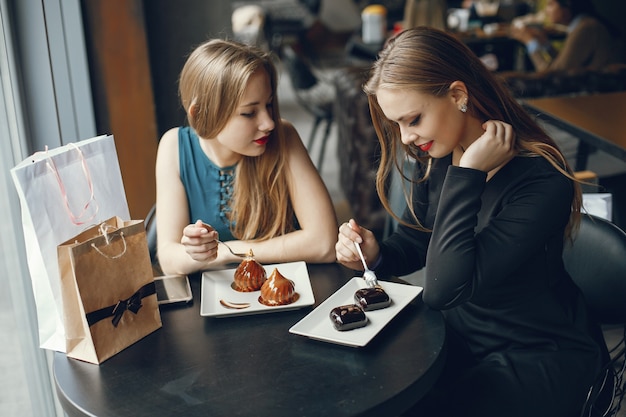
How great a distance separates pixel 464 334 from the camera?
4.74ft

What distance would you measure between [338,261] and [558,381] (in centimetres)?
50

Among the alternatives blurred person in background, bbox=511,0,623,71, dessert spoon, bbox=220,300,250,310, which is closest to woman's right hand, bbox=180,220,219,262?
dessert spoon, bbox=220,300,250,310

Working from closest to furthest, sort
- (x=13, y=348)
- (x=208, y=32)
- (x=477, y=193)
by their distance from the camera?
(x=477, y=193)
(x=13, y=348)
(x=208, y=32)

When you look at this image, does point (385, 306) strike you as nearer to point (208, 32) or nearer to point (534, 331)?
point (534, 331)

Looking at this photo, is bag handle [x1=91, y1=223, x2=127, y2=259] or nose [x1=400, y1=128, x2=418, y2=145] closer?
bag handle [x1=91, y1=223, x2=127, y2=259]

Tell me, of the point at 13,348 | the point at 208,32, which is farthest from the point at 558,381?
the point at 208,32

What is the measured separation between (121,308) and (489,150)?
71 centimetres

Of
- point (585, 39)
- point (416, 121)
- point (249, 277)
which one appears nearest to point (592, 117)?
point (416, 121)

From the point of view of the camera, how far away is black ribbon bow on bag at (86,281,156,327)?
119 centimetres

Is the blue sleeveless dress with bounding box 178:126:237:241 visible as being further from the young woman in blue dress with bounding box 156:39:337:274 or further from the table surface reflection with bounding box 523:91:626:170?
the table surface reflection with bounding box 523:91:626:170

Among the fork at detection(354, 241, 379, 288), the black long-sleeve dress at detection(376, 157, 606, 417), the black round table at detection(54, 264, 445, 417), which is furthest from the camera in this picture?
the fork at detection(354, 241, 379, 288)

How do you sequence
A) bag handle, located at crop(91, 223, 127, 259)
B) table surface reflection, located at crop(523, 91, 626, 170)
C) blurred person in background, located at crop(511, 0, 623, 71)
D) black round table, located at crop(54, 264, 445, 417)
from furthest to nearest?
1. blurred person in background, located at crop(511, 0, 623, 71)
2. table surface reflection, located at crop(523, 91, 626, 170)
3. bag handle, located at crop(91, 223, 127, 259)
4. black round table, located at crop(54, 264, 445, 417)

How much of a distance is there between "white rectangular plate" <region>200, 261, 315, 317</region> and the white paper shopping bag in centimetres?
25

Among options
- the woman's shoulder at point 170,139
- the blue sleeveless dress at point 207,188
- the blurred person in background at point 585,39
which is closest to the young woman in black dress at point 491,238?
the blue sleeveless dress at point 207,188
